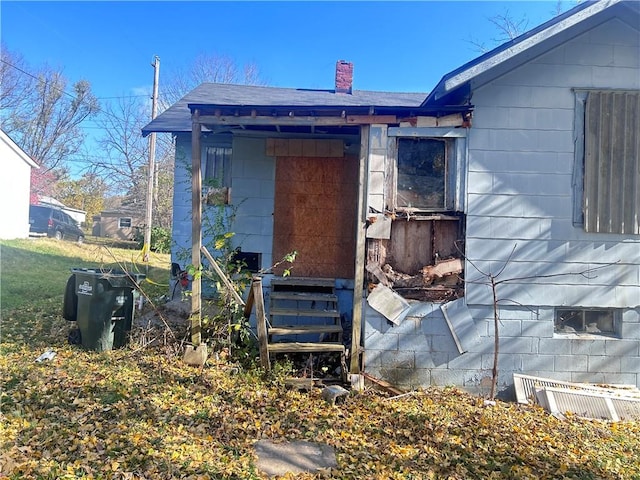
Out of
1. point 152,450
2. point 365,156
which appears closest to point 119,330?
point 152,450

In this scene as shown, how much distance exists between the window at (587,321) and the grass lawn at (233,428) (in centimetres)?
121

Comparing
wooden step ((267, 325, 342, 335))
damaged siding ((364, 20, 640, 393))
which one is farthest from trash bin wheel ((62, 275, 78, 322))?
damaged siding ((364, 20, 640, 393))

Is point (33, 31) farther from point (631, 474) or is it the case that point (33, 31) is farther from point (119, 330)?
point (631, 474)

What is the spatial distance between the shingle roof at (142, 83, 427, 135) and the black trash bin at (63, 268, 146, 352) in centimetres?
278

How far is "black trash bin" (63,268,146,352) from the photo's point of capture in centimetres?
526

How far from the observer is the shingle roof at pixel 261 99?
704cm

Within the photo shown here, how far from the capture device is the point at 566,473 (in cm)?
320

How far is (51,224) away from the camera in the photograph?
73.3ft

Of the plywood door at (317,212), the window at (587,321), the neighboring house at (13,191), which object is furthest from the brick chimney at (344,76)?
the neighboring house at (13,191)

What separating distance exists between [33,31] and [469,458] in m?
18.4

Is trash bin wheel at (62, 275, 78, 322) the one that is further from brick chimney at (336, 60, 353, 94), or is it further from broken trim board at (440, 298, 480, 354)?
brick chimney at (336, 60, 353, 94)

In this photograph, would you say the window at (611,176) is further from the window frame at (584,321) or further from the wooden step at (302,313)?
the wooden step at (302,313)

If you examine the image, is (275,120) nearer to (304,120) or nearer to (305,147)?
(304,120)

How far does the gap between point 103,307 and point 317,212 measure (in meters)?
3.46
